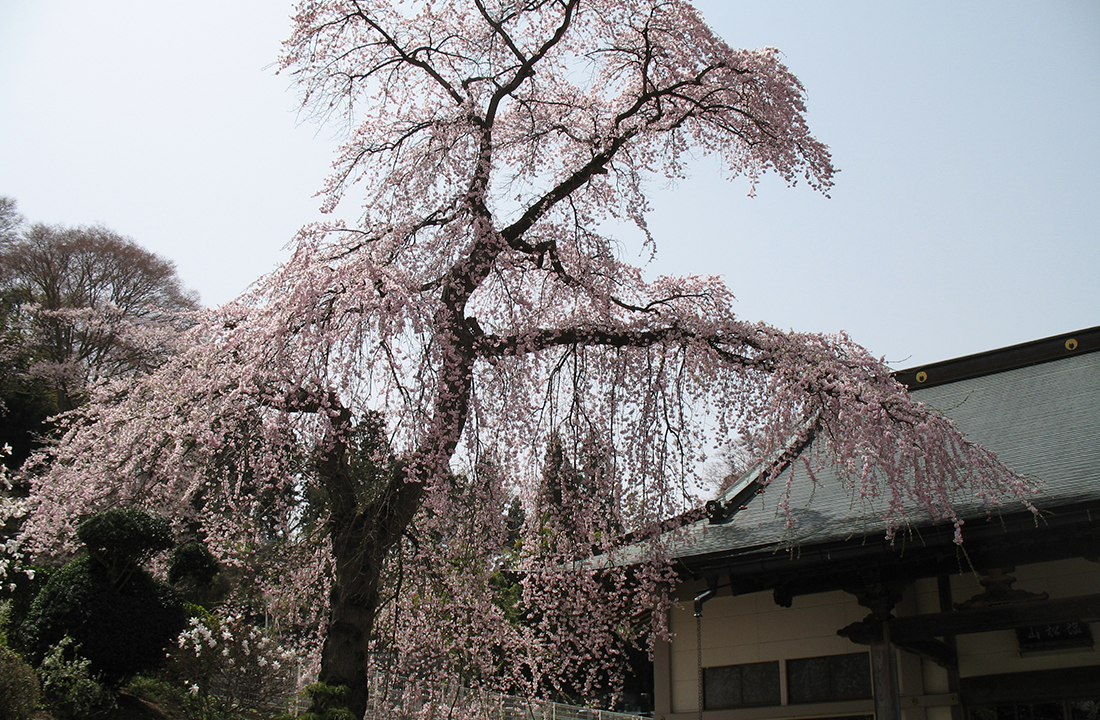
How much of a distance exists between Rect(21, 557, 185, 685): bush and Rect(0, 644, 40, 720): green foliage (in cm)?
91

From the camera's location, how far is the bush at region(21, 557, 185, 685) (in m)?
7.80

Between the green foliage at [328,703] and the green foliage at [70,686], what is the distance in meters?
3.36

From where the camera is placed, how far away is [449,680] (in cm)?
872

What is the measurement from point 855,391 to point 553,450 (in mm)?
2821

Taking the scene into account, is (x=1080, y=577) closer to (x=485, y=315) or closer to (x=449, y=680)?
(x=485, y=315)

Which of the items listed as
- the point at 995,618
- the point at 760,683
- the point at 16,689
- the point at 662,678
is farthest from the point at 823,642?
the point at 16,689

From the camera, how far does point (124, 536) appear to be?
25.8 feet

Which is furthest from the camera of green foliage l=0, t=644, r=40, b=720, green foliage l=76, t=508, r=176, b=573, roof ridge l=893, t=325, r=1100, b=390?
roof ridge l=893, t=325, r=1100, b=390

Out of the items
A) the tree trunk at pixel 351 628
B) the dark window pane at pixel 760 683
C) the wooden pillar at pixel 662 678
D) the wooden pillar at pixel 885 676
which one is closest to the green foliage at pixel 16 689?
the tree trunk at pixel 351 628

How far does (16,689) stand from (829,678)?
7.25m

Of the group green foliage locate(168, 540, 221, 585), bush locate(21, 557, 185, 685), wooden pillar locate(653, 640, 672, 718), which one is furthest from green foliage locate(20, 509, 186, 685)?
wooden pillar locate(653, 640, 672, 718)

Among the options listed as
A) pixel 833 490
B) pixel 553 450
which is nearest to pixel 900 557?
pixel 833 490

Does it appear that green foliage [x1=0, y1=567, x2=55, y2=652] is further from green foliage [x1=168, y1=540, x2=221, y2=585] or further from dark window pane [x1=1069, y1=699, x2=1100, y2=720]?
dark window pane [x1=1069, y1=699, x2=1100, y2=720]

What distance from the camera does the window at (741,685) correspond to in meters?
6.80
